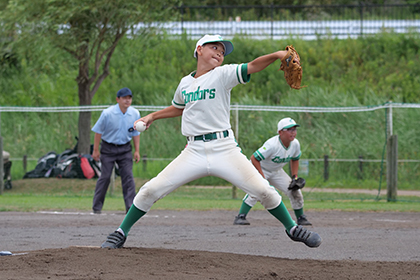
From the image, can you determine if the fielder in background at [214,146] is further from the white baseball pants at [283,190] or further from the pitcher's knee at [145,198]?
the white baseball pants at [283,190]

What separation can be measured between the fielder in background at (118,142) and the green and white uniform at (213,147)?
4.72 m

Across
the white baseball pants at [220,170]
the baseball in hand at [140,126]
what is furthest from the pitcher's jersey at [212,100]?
the baseball in hand at [140,126]

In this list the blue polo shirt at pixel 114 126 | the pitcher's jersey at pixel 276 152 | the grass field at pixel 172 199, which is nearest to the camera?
the pitcher's jersey at pixel 276 152

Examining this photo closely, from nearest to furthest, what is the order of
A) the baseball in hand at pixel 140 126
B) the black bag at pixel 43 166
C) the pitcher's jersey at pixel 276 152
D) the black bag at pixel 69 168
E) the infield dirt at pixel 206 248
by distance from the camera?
the infield dirt at pixel 206 248 < the baseball in hand at pixel 140 126 < the pitcher's jersey at pixel 276 152 < the black bag at pixel 69 168 < the black bag at pixel 43 166

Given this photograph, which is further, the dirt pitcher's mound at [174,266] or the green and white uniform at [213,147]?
the green and white uniform at [213,147]

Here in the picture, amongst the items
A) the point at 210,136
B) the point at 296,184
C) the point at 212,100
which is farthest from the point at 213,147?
the point at 296,184

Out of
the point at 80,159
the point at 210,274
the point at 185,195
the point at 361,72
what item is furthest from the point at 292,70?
the point at 361,72

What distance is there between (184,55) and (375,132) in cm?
1193

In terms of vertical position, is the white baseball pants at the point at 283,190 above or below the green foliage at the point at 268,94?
below

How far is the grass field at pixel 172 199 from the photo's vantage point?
491 inches

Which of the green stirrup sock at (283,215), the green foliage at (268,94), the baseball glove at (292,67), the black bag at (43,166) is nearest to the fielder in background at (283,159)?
the green stirrup sock at (283,215)

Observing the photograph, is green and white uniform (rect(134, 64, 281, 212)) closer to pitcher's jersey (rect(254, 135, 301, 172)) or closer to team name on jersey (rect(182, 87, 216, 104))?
team name on jersey (rect(182, 87, 216, 104))

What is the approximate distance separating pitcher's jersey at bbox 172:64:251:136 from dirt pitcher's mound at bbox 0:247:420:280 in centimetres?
126

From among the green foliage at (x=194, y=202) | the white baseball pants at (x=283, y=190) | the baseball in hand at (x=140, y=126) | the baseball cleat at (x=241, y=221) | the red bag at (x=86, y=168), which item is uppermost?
the baseball in hand at (x=140, y=126)
